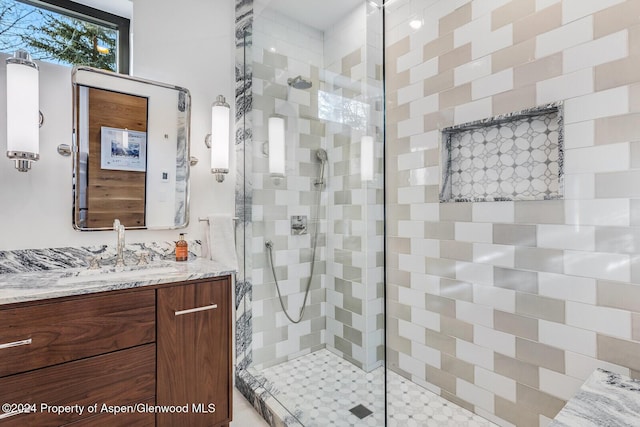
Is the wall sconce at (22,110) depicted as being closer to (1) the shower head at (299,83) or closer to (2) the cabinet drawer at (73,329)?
(2) the cabinet drawer at (73,329)

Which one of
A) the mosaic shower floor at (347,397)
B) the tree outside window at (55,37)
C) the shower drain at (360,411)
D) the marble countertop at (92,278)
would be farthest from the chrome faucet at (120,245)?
the shower drain at (360,411)

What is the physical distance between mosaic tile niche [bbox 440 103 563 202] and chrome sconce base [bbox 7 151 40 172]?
2.08m

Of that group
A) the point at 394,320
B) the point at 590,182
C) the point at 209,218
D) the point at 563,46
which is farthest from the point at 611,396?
the point at 209,218

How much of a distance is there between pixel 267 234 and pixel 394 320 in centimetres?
104

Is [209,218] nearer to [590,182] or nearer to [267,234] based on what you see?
[267,234]

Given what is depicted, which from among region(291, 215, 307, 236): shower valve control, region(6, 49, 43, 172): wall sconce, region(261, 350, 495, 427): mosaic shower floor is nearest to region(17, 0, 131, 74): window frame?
region(6, 49, 43, 172): wall sconce

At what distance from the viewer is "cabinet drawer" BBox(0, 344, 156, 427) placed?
47.3 inches

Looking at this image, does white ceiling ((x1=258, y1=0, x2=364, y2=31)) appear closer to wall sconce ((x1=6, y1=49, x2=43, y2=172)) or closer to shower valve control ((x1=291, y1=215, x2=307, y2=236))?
shower valve control ((x1=291, y1=215, x2=307, y2=236))

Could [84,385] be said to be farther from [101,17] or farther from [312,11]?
[312,11]

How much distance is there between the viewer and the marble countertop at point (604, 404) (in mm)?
1012

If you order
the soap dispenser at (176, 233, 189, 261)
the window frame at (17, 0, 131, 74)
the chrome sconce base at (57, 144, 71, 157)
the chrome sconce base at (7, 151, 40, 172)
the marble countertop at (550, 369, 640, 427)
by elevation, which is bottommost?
the marble countertop at (550, 369, 640, 427)

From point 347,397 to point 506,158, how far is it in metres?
1.53

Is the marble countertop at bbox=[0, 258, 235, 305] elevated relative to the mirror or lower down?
lower down

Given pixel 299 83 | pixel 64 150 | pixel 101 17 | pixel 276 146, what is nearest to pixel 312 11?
pixel 299 83
